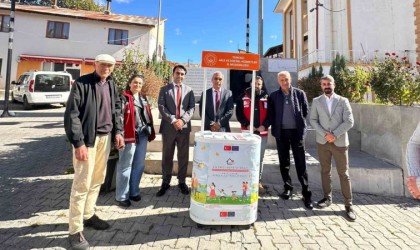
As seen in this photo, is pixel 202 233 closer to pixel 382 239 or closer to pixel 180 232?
pixel 180 232

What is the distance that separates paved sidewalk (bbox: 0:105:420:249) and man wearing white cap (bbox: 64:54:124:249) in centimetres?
28

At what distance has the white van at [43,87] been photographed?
45.0 feet

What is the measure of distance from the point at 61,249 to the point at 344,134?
396 centimetres

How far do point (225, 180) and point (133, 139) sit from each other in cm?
153

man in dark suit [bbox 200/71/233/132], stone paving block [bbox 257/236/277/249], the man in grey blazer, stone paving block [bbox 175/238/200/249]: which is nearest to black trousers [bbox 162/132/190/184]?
man in dark suit [bbox 200/71/233/132]

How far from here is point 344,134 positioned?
12.5ft

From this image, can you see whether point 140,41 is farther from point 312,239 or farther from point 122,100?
point 312,239

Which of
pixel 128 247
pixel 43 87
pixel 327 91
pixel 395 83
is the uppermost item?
pixel 43 87

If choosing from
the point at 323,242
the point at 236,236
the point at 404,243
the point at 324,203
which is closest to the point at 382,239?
the point at 404,243

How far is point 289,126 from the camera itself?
410cm

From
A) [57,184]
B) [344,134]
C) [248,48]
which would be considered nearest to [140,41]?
[248,48]

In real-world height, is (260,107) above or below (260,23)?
below

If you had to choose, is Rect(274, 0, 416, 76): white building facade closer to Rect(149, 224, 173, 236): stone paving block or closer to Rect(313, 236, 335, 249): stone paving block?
Rect(313, 236, 335, 249): stone paving block

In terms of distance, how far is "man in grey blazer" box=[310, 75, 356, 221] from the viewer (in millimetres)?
3768
